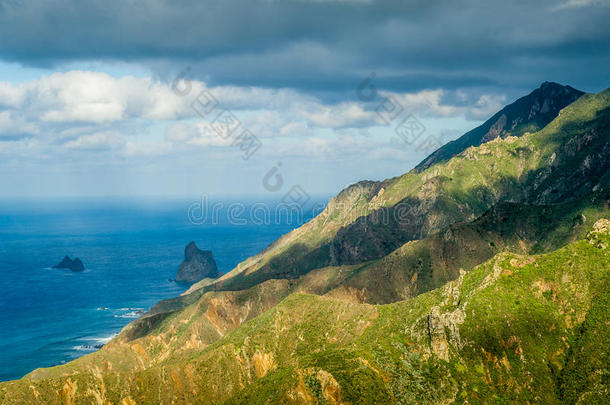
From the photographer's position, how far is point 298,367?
119 m

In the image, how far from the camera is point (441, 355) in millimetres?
124250

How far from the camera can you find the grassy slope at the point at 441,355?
11425 cm

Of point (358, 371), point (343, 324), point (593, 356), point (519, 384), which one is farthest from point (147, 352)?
point (593, 356)

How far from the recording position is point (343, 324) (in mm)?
148750

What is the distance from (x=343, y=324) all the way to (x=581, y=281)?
65534 mm

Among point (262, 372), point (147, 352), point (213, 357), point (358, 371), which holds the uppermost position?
point (147, 352)

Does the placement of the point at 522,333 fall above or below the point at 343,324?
below

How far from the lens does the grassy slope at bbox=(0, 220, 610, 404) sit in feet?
375

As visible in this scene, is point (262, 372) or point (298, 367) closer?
point (298, 367)

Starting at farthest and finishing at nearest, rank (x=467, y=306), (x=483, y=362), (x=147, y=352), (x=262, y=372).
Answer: (x=147, y=352)
(x=262, y=372)
(x=467, y=306)
(x=483, y=362)

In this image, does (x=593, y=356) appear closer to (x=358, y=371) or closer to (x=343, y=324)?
(x=358, y=371)

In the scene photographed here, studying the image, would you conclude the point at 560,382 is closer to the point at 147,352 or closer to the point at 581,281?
the point at 581,281

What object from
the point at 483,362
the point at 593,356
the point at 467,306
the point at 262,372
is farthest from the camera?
the point at 262,372

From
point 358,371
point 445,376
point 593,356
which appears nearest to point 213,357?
point 358,371
